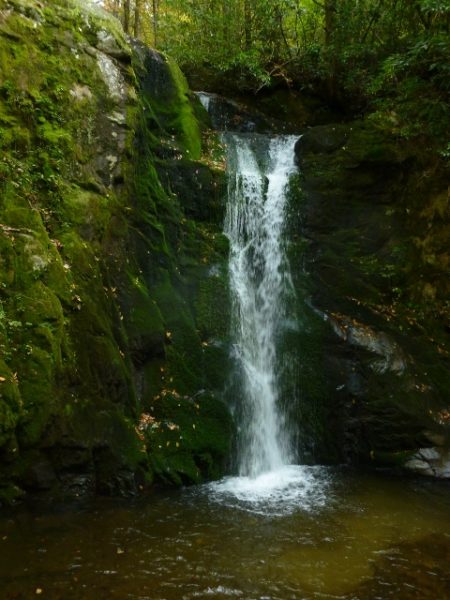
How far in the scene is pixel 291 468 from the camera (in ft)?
25.9

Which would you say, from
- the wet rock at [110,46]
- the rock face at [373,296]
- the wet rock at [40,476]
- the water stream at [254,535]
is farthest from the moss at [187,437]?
the wet rock at [110,46]

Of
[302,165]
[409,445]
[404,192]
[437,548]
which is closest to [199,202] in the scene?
[302,165]

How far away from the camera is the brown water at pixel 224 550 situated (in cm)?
421

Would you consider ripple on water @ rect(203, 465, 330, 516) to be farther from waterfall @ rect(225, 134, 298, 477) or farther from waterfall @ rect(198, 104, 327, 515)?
waterfall @ rect(225, 134, 298, 477)

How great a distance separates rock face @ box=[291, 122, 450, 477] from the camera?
27.4 feet

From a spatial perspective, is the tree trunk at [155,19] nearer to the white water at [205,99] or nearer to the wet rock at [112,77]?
the white water at [205,99]

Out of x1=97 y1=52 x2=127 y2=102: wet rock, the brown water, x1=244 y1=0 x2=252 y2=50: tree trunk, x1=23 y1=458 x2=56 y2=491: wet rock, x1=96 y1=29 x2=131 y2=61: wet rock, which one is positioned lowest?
the brown water

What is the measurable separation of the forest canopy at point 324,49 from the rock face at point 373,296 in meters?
1.12

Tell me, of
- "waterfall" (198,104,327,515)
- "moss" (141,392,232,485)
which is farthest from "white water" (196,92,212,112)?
"moss" (141,392,232,485)

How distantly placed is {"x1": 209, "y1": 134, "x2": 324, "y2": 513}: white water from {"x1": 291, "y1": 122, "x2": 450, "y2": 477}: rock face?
1.45ft

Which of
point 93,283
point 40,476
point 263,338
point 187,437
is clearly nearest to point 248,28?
point 263,338

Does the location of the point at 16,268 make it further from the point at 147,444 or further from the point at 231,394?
the point at 231,394

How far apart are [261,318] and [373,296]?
92.1 inches

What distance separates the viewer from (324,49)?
13.3m
